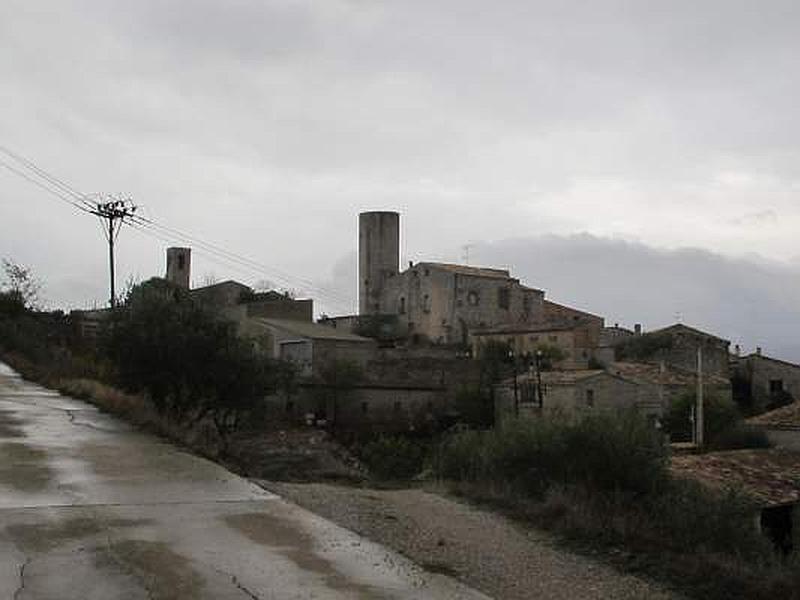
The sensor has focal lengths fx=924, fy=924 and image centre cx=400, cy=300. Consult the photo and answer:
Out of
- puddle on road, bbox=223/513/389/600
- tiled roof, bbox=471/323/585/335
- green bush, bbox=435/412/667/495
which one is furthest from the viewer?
tiled roof, bbox=471/323/585/335

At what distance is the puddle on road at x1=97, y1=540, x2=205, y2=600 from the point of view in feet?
22.0

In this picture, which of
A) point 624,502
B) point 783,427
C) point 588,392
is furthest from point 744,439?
point 624,502

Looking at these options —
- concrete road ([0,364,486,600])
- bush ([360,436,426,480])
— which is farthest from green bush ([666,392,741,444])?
concrete road ([0,364,486,600])

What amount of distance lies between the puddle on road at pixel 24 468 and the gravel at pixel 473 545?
2754 millimetres

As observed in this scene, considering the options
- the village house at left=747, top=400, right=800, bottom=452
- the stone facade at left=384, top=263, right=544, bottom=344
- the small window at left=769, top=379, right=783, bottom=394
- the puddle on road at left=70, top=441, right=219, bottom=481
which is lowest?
the village house at left=747, top=400, right=800, bottom=452

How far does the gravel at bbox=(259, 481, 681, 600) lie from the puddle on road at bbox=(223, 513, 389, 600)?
2.37 feet

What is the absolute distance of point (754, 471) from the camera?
86.2ft

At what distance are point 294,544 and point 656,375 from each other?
5151cm

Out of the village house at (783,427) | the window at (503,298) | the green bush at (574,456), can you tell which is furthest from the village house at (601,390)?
the green bush at (574,456)

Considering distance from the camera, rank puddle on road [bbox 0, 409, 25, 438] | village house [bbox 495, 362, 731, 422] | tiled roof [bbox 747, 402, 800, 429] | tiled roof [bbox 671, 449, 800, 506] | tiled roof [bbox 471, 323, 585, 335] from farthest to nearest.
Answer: tiled roof [bbox 471, 323, 585, 335], village house [bbox 495, 362, 731, 422], tiled roof [bbox 747, 402, 800, 429], tiled roof [bbox 671, 449, 800, 506], puddle on road [bbox 0, 409, 25, 438]

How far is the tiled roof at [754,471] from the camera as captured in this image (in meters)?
23.2

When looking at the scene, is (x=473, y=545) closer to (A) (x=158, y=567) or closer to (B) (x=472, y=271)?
(A) (x=158, y=567)

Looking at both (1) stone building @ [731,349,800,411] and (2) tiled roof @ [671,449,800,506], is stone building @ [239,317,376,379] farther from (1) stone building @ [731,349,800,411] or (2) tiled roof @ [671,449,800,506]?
(2) tiled roof @ [671,449,800,506]

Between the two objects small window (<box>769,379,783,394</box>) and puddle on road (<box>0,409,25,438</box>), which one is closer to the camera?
puddle on road (<box>0,409,25,438</box>)
